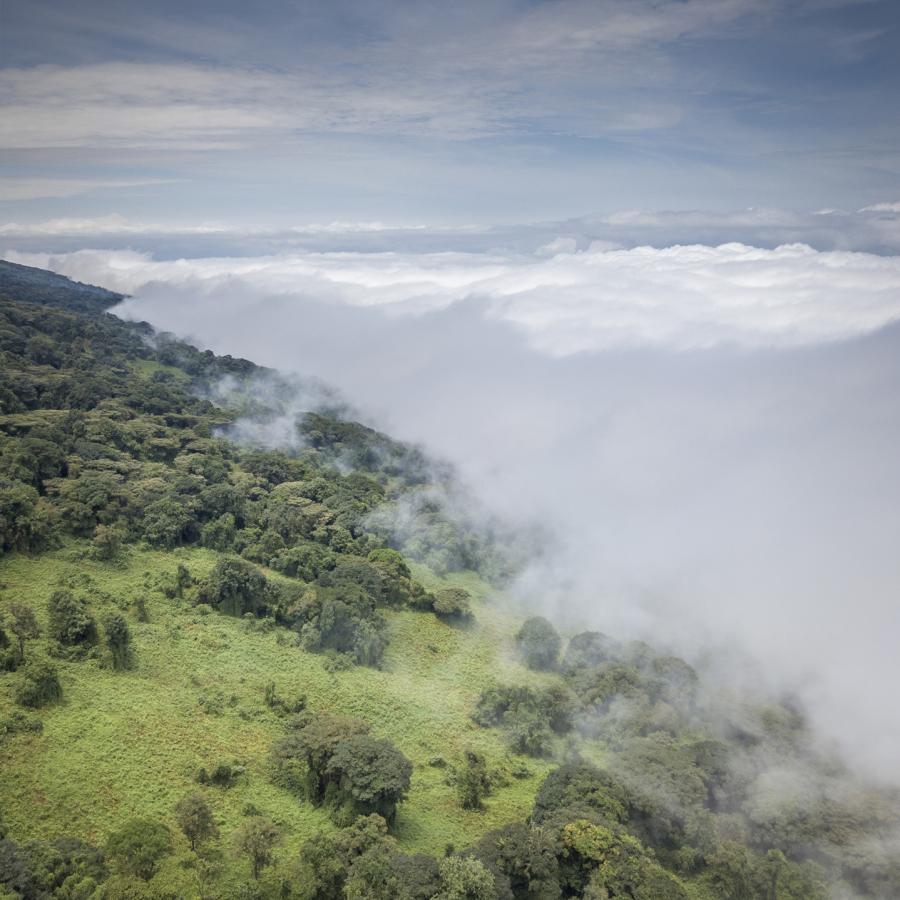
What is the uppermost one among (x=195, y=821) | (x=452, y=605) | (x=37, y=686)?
(x=37, y=686)

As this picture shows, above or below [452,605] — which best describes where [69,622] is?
above

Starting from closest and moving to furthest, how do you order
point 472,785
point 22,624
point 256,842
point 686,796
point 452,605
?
point 256,842 → point 686,796 → point 472,785 → point 22,624 → point 452,605

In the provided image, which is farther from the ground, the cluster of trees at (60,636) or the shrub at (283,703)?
the cluster of trees at (60,636)

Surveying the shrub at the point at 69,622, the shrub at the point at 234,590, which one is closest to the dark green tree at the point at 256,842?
the shrub at the point at 69,622

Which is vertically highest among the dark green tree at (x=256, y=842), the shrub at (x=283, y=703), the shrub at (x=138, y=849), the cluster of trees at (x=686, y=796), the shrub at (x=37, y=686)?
the shrub at (x=37, y=686)

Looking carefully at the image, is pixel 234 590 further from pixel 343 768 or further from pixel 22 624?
pixel 343 768

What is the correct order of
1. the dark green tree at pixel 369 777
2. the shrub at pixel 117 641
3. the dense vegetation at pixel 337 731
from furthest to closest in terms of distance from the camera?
the shrub at pixel 117 641 < the dark green tree at pixel 369 777 < the dense vegetation at pixel 337 731

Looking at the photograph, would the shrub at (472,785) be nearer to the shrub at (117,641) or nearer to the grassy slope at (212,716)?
the grassy slope at (212,716)

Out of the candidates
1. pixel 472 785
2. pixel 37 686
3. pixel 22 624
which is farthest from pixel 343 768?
pixel 22 624
